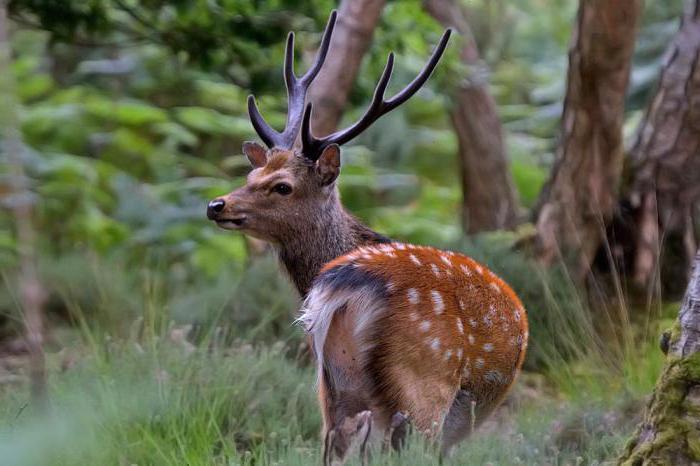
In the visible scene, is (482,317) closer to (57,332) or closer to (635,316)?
(635,316)

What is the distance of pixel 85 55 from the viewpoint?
1325 cm

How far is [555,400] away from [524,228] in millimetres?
1581

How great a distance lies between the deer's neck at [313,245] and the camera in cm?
468

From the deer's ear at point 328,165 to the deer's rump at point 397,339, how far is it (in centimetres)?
73


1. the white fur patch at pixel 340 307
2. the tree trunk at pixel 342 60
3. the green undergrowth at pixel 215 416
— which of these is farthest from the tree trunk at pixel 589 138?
the white fur patch at pixel 340 307

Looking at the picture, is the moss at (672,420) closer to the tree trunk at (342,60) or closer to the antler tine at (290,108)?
the antler tine at (290,108)

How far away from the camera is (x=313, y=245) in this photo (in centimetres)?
468

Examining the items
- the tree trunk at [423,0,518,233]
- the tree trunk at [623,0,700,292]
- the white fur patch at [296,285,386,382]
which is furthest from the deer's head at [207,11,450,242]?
the tree trunk at [423,0,518,233]

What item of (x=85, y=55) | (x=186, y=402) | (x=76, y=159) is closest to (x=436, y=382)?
(x=186, y=402)

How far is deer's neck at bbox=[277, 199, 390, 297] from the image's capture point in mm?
4680

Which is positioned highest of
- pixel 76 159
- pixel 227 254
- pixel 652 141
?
pixel 652 141

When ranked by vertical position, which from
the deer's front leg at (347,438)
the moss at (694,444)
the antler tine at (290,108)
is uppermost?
the antler tine at (290,108)

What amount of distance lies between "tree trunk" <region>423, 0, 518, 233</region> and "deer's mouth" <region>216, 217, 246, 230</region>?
474 centimetres

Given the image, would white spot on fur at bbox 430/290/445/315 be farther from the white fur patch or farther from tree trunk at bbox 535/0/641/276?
tree trunk at bbox 535/0/641/276
